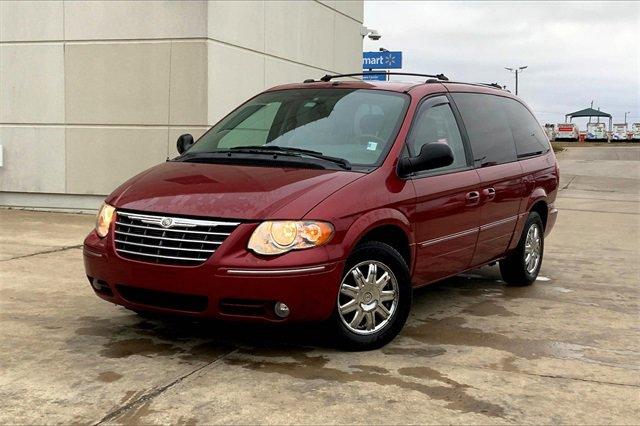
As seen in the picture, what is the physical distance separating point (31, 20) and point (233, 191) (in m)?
8.54

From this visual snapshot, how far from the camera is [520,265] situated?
6914mm

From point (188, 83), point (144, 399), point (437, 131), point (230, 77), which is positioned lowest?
point (144, 399)

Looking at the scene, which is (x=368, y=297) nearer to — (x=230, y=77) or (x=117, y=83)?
(x=230, y=77)

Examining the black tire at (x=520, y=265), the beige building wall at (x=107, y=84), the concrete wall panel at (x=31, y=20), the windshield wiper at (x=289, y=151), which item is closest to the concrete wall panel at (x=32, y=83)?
the beige building wall at (x=107, y=84)

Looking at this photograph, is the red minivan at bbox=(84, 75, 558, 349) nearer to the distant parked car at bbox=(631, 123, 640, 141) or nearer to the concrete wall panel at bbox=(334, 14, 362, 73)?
the concrete wall panel at bbox=(334, 14, 362, 73)

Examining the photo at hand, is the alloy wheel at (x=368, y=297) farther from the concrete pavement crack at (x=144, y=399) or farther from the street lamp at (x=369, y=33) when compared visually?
the street lamp at (x=369, y=33)

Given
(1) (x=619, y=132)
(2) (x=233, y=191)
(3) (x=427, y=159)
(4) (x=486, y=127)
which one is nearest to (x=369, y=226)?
(3) (x=427, y=159)

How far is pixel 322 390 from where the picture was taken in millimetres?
4004

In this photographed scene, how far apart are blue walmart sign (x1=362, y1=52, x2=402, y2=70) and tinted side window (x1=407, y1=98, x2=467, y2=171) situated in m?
12.9

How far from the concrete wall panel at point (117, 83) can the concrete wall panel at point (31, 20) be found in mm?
411

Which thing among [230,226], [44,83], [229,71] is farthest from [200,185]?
[44,83]

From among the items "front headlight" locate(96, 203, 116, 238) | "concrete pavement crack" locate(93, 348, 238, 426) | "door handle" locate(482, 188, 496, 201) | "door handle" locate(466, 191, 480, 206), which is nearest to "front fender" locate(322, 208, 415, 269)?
"door handle" locate(466, 191, 480, 206)

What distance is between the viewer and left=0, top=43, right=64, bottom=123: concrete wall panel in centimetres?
1161

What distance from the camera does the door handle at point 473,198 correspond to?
18.8 ft
